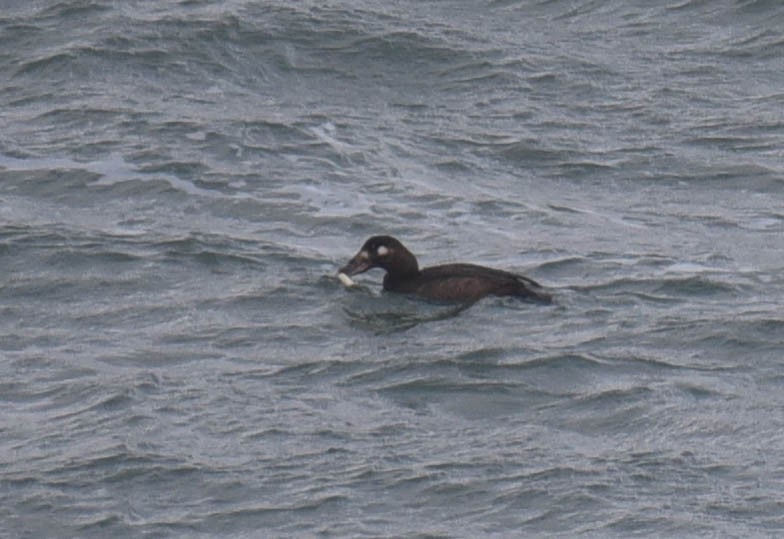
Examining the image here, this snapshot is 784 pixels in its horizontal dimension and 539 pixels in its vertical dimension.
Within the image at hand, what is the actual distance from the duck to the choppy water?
11 centimetres

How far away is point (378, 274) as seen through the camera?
579 inches

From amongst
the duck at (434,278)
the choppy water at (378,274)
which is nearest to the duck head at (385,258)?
the duck at (434,278)

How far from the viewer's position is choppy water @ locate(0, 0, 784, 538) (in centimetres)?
984

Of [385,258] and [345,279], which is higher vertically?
[385,258]

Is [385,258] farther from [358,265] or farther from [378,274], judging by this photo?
[378,274]

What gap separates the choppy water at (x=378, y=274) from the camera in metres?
9.84

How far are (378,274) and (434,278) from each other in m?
1.35

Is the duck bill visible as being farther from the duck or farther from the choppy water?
the choppy water

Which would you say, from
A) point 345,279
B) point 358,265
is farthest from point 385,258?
point 345,279

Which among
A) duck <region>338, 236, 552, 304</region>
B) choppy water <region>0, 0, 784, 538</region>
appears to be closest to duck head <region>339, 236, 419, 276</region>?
duck <region>338, 236, 552, 304</region>

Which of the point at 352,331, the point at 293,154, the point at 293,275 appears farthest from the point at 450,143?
the point at 352,331

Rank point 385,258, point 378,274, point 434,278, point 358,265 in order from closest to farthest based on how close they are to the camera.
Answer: point 434,278
point 385,258
point 358,265
point 378,274

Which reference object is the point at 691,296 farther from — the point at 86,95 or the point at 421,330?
the point at 86,95

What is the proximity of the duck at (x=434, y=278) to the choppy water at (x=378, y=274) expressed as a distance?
11cm
